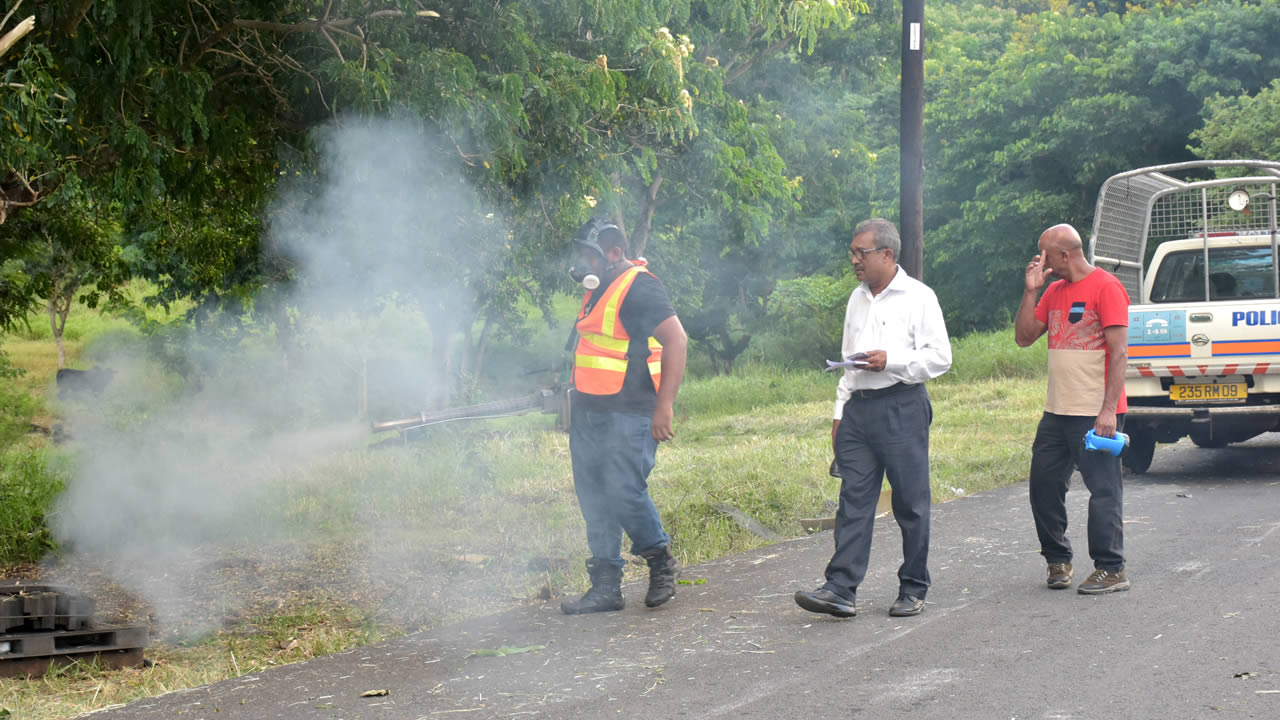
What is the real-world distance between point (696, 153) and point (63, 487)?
918 cm

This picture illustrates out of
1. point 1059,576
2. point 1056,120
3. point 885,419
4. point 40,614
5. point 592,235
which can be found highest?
point 1056,120

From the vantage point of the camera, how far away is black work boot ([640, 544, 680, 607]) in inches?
243

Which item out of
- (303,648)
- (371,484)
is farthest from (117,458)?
(303,648)

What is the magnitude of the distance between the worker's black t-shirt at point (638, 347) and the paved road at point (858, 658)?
988 millimetres

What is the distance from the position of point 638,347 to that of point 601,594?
1.18 m

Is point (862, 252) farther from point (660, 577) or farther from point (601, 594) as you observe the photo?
point (601, 594)

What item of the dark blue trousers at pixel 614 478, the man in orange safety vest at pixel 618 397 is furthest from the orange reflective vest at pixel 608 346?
the dark blue trousers at pixel 614 478

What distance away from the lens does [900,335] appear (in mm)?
5699

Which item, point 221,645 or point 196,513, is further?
point 196,513

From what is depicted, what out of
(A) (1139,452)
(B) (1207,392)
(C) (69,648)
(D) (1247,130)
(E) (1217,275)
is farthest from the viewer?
(D) (1247,130)

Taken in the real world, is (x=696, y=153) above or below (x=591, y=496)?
above

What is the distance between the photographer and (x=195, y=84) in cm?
692

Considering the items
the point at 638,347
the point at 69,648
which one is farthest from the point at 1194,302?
the point at 69,648

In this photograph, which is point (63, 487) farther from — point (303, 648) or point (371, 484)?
point (303, 648)
